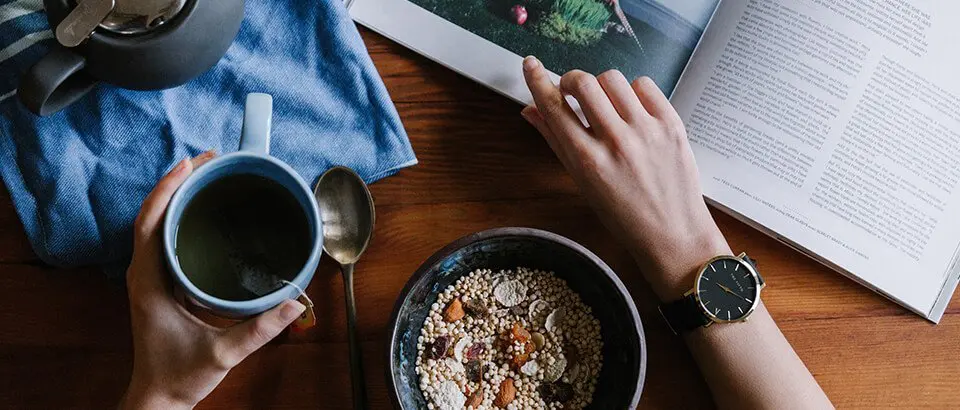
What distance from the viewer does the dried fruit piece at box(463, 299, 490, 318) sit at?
A: 2.16 ft

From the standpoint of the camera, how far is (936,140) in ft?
2.32

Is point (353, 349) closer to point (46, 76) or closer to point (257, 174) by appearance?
point (257, 174)

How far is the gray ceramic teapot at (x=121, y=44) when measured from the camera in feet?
1.83

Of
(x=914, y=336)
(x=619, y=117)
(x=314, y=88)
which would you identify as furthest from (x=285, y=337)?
(x=914, y=336)

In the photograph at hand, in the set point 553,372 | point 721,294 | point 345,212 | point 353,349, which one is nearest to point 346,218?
point 345,212

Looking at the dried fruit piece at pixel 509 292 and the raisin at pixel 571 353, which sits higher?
the dried fruit piece at pixel 509 292

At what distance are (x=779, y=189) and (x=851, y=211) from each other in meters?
0.07

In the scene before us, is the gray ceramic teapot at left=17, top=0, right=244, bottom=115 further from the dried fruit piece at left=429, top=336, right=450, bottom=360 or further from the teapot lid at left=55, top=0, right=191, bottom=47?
the dried fruit piece at left=429, top=336, right=450, bottom=360

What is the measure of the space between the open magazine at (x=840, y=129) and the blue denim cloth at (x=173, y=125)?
115 mm

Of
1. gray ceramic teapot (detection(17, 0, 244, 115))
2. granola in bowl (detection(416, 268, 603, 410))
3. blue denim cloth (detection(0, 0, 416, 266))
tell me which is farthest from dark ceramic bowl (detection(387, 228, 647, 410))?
gray ceramic teapot (detection(17, 0, 244, 115))

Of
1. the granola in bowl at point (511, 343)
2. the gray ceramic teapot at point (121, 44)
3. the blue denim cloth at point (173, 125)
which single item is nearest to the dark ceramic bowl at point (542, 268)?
the granola in bowl at point (511, 343)

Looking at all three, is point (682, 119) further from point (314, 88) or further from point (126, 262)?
point (126, 262)

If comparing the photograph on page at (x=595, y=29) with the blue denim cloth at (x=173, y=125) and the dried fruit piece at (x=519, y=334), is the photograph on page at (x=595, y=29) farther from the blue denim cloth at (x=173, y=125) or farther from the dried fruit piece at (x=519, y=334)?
the dried fruit piece at (x=519, y=334)

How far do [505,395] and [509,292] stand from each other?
0.09 metres
